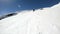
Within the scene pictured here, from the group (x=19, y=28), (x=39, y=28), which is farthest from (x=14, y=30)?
(x=39, y=28)

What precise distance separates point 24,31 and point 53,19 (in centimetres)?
24

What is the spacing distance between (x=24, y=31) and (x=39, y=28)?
0.10 meters

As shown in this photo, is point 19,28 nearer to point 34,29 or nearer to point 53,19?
point 34,29

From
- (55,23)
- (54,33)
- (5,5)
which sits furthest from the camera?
(5,5)

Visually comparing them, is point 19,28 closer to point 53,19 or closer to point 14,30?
point 14,30

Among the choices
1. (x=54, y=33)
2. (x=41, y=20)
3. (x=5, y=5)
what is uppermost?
(x=5, y=5)

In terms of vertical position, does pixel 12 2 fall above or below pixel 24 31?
above

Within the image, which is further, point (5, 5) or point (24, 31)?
point (5, 5)

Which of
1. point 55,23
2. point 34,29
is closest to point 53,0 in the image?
point 55,23

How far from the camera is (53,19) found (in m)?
0.71

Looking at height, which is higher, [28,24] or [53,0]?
[53,0]

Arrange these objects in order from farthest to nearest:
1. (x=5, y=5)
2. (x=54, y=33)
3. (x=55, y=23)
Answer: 1. (x=5, y=5)
2. (x=55, y=23)
3. (x=54, y=33)

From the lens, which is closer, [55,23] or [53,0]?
[55,23]

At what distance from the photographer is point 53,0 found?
1.22 metres
